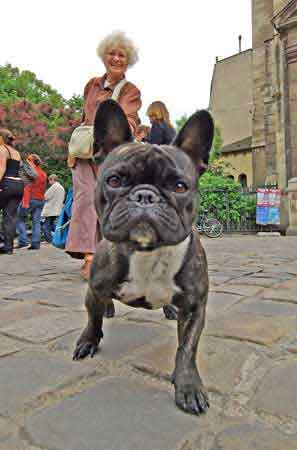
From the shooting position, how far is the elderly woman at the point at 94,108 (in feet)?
10.9

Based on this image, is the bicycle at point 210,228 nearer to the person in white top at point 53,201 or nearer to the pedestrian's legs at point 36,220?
the person in white top at point 53,201

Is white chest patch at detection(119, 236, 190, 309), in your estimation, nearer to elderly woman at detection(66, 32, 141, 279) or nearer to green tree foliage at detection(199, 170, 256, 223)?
elderly woman at detection(66, 32, 141, 279)

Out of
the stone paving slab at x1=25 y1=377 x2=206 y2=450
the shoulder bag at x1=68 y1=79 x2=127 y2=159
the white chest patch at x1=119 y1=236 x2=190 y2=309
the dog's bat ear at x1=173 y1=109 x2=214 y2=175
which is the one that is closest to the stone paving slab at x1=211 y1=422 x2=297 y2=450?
the stone paving slab at x1=25 y1=377 x2=206 y2=450

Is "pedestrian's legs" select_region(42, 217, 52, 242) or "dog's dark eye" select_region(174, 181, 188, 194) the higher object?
"dog's dark eye" select_region(174, 181, 188, 194)

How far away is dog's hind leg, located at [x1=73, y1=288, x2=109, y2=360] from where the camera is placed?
1782 mm

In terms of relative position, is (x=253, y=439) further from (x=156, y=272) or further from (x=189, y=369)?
(x=156, y=272)

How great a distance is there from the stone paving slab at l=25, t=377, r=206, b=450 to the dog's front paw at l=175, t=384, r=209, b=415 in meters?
0.03

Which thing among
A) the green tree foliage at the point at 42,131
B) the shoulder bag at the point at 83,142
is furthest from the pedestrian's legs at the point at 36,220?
the green tree foliage at the point at 42,131

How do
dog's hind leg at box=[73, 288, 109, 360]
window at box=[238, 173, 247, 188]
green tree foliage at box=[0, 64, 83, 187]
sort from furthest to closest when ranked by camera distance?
window at box=[238, 173, 247, 188], green tree foliage at box=[0, 64, 83, 187], dog's hind leg at box=[73, 288, 109, 360]

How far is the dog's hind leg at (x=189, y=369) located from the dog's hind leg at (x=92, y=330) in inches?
17.5

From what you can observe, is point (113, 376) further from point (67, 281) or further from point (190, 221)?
point (67, 281)

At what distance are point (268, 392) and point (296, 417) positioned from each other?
7.2 inches

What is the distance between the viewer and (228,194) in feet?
49.3

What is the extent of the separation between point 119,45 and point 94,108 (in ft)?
2.08
